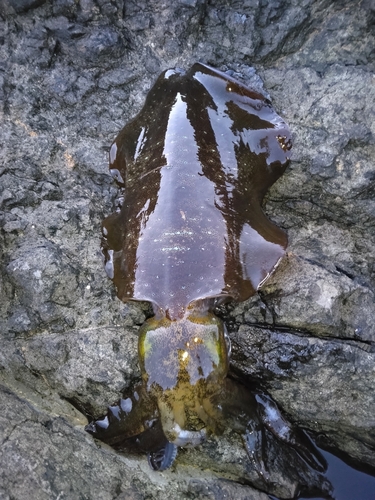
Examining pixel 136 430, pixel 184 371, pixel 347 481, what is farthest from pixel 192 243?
pixel 347 481

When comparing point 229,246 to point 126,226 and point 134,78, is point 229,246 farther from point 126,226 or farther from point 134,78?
point 134,78

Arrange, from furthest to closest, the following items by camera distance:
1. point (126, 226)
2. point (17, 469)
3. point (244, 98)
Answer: point (244, 98) → point (126, 226) → point (17, 469)

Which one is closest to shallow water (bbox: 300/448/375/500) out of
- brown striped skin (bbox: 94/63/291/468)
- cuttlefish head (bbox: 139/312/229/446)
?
brown striped skin (bbox: 94/63/291/468)

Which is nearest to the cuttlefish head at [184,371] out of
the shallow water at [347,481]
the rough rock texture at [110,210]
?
the rough rock texture at [110,210]

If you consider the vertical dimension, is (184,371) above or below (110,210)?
below

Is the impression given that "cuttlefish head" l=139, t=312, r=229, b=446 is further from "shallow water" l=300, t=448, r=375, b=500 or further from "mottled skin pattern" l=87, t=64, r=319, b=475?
"shallow water" l=300, t=448, r=375, b=500

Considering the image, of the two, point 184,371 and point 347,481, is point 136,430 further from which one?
point 347,481

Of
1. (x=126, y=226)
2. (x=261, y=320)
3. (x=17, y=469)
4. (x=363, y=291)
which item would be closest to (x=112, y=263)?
(x=126, y=226)

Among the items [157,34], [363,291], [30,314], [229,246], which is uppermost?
[157,34]
